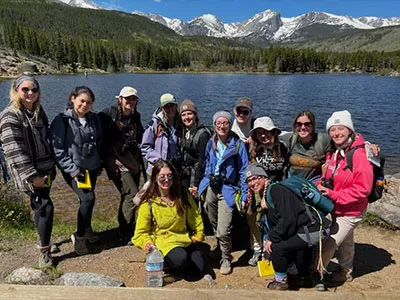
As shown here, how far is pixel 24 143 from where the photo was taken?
5031mm

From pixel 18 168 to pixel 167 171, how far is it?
6.96ft

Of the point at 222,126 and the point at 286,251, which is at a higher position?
the point at 222,126

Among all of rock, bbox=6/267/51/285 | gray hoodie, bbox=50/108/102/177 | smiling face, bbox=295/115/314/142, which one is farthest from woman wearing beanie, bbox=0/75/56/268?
smiling face, bbox=295/115/314/142

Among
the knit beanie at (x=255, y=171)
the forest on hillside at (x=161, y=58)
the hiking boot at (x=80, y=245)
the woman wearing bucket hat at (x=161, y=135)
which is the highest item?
the forest on hillside at (x=161, y=58)

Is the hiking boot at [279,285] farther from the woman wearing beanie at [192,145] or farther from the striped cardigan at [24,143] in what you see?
the striped cardigan at [24,143]

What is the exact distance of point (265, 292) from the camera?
119 inches

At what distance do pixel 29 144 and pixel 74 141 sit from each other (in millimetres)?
697

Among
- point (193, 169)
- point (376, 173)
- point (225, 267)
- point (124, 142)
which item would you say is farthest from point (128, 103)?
point (376, 173)

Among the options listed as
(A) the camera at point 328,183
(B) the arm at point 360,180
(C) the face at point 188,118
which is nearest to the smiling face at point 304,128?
(A) the camera at point 328,183

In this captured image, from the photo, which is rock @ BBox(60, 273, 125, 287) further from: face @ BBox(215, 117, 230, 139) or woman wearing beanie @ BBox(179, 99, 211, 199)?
face @ BBox(215, 117, 230, 139)

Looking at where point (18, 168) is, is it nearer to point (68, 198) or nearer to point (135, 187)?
point (135, 187)

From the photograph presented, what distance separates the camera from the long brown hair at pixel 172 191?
5.24 m

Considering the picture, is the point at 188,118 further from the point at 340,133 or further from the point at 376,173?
the point at 376,173

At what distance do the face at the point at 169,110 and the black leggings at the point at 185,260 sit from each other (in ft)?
7.34
